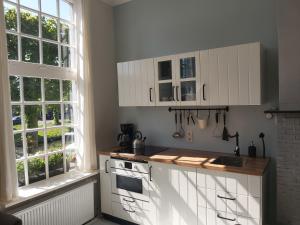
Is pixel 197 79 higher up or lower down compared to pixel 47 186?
higher up

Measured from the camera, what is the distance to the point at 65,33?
9.27 ft

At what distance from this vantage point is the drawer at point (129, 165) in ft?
8.24

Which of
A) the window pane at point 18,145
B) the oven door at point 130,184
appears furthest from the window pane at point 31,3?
the oven door at point 130,184

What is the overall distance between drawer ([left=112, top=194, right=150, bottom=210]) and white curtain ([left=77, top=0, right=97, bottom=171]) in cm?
49

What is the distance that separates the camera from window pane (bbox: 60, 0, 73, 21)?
276 cm

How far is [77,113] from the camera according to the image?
2.90 metres

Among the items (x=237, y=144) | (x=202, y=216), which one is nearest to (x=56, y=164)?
(x=202, y=216)

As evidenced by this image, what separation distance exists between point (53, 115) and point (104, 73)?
0.98m

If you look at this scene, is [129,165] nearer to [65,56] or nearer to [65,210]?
[65,210]

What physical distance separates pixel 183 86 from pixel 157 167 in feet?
3.10

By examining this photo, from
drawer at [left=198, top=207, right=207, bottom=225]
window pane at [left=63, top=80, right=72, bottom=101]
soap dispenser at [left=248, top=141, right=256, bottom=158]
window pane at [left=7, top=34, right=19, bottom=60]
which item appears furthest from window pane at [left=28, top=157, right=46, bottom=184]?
soap dispenser at [left=248, top=141, right=256, bottom=158]

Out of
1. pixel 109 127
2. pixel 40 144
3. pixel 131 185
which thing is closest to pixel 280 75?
pixel 131 185

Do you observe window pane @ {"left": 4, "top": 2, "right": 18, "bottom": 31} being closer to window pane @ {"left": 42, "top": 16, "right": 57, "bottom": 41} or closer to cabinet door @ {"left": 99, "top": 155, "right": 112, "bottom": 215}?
window pane @ {"left": 42, "top": 16, "right": 57, "bottom": 41}

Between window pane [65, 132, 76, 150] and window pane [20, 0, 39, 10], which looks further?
window pane [65, 132, 76, 150]
